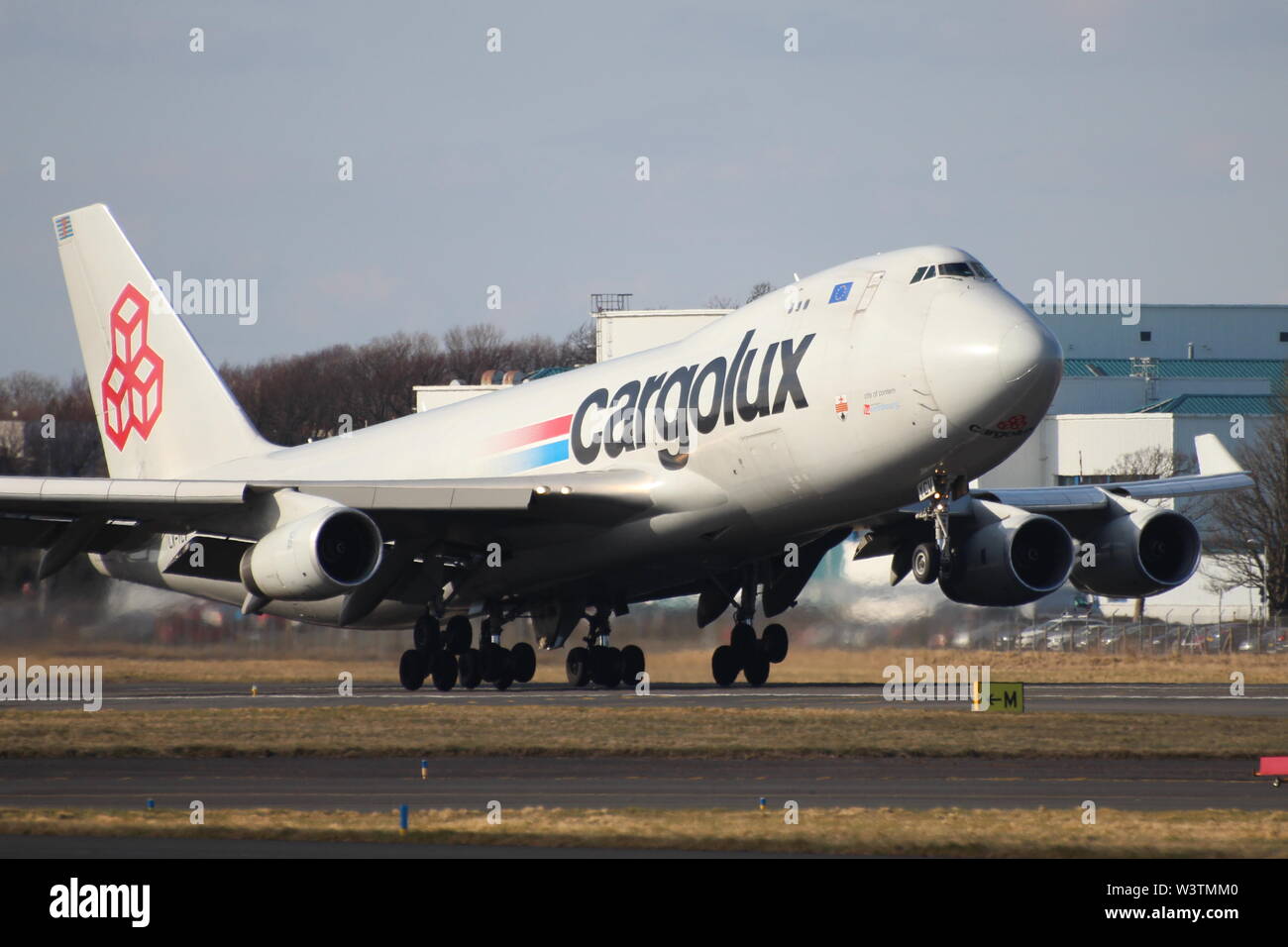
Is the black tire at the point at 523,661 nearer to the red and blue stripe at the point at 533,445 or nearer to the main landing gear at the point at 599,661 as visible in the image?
the main landing gear at the point at 599,661

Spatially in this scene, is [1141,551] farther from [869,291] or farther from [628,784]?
[628,784]

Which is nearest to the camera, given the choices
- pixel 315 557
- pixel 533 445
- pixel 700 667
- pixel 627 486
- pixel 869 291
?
pixel 869 291

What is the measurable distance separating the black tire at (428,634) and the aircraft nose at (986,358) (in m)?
13.3

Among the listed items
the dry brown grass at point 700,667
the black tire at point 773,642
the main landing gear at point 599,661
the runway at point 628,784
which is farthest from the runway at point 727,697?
the runway at point 628,784

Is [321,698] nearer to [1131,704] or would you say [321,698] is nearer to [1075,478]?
[1131,704]

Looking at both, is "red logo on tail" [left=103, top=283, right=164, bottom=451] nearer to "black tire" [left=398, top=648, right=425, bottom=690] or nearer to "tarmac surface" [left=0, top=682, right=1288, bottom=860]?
"black tire" [left=398, top=648, right=425, bottom=690]

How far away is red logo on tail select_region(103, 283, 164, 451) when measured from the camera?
40344 millimetres

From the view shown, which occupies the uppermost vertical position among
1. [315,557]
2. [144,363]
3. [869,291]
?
[144,363]

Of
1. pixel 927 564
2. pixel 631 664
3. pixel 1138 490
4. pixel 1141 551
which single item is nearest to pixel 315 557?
pixel 631 664

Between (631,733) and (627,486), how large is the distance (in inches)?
301

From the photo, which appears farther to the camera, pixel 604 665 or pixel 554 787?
pixel 604 665

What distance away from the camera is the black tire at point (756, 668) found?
36.1m

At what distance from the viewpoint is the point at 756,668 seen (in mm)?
36188
